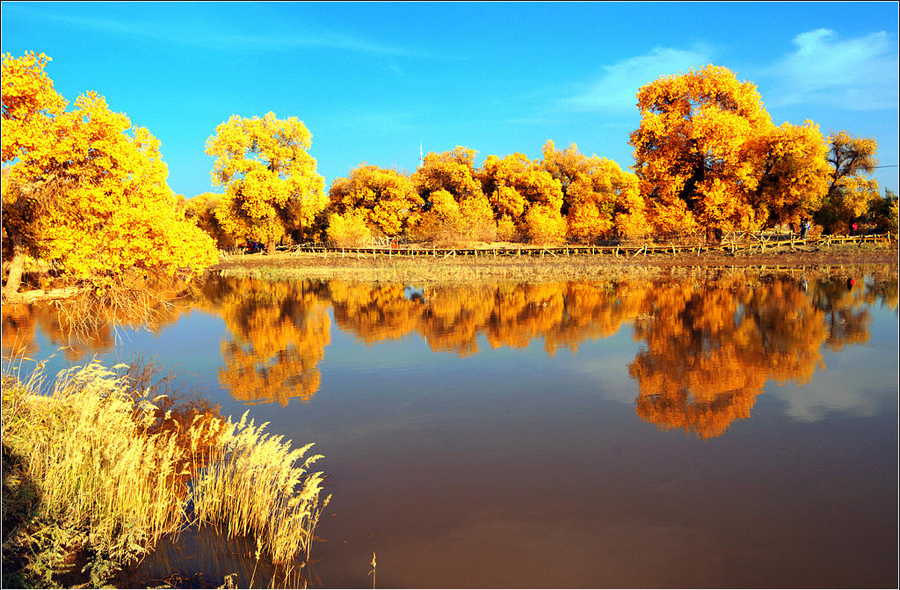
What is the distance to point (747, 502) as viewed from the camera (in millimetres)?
7785

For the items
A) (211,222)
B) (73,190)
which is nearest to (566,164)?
Result: (211,222)

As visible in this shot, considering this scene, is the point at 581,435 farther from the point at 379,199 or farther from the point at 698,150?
the point at 379,199

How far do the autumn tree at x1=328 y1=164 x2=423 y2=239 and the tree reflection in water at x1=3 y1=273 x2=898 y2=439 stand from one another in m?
28.6

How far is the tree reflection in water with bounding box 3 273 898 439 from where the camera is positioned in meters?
13.2

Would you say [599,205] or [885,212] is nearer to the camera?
[885,212]

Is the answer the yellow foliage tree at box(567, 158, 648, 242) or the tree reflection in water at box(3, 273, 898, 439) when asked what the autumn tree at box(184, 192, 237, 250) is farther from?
the yellow foliage tree at box(567, 158, 648, 242)

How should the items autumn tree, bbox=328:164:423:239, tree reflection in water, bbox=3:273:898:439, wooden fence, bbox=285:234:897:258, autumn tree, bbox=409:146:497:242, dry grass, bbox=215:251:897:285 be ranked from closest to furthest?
tree reflection in water, bbox=3:273:898:439 < dry grass, bbox=215:251:897:285 < wooden fence, bbox=285:234:897:258 < autumn tree, bbox=409:146:497:242 < autumn tree, bbox=328:164:423:239

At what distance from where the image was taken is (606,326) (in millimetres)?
20312

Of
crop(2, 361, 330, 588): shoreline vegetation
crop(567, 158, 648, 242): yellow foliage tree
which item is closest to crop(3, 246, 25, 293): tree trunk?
crop(2, 361, 330, 588): shoreline vegetation

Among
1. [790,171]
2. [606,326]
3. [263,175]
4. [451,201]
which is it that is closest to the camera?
[606,326]

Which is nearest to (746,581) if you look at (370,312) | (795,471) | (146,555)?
(795,471)

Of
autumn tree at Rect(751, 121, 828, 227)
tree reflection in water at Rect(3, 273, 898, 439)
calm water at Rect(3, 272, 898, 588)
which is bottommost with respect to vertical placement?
calm water at Rect(3, 272, 898, 588)

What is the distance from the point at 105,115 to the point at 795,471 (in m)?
15.1

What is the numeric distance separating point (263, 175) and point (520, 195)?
26.3m
